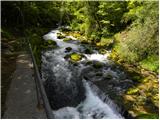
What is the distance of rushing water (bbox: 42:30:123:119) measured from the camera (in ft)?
36.1

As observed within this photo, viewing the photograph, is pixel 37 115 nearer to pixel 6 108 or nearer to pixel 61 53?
pixel 6 108

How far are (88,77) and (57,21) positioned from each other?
2215 cm

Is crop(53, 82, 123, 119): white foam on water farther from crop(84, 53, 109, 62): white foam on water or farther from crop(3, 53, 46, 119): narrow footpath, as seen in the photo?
crop(84, 53, 109, 62): white foam on water

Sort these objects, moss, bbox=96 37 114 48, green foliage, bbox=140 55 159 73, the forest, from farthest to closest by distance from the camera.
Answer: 1. moss, bbox=96 37 114 48
2. green foliage, bbox=140 55 159 73
3. the forest

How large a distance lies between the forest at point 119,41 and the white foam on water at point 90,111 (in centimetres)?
50

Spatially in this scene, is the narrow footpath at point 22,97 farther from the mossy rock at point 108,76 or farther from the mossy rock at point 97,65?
the mossy rock at point 97,65

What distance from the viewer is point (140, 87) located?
12.8m

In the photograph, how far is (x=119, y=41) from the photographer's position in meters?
19.3

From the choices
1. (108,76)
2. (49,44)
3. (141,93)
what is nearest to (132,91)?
(141,93)

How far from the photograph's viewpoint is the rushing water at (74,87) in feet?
36.1

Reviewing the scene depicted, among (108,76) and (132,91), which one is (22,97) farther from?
(108,76)

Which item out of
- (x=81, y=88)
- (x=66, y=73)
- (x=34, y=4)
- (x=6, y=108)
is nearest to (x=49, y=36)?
(x=34, y=4)

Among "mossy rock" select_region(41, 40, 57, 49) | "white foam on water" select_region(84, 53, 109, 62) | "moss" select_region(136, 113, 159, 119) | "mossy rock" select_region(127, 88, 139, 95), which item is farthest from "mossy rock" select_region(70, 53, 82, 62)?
"moss" select_region(136, 113, 159, 119)

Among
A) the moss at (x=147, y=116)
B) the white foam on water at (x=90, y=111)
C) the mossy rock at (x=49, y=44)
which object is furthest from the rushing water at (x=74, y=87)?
→ the mossy rock at (x=49, y=44)
